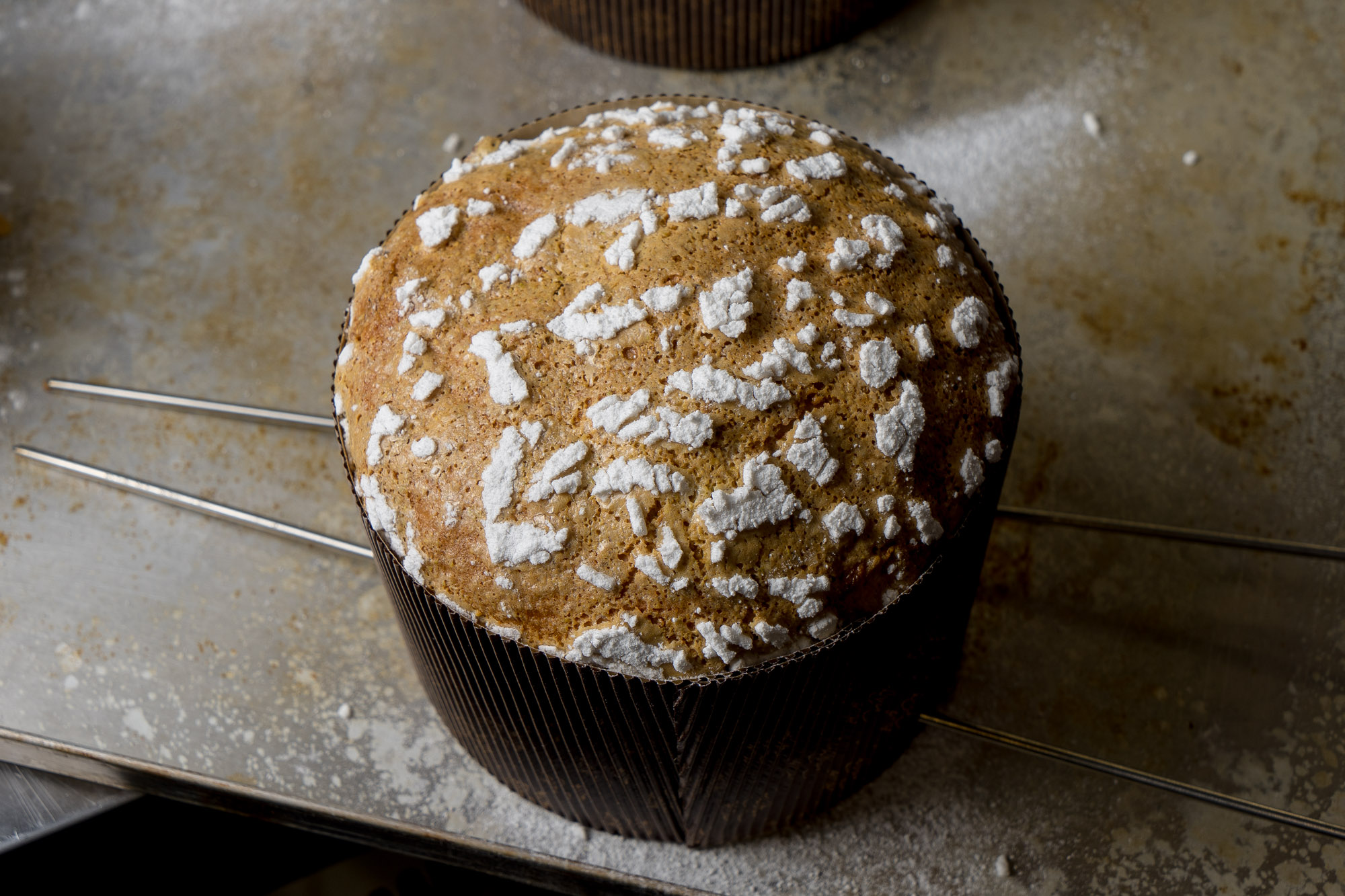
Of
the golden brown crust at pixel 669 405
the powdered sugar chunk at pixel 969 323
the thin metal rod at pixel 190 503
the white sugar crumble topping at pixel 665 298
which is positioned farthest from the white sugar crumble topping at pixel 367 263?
the powdered sugar chunk at pixel 969 323

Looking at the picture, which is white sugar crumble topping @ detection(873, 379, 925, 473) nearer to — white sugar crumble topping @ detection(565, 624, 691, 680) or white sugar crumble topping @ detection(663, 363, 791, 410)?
white sugar crumble topping @ detection(663, 363, 791, 410)

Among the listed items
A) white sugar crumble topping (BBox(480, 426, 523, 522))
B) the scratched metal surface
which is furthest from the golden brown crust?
the scratched metal surface

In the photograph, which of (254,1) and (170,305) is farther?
(254,1)

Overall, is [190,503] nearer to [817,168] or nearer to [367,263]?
[367,263]

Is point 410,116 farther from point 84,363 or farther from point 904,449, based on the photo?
point 904,449

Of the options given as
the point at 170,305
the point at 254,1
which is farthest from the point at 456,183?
the point at 254,1

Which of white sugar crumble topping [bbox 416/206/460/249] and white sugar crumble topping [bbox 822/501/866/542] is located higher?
white sugar crumble topping [bbox 416/206/460/249]
